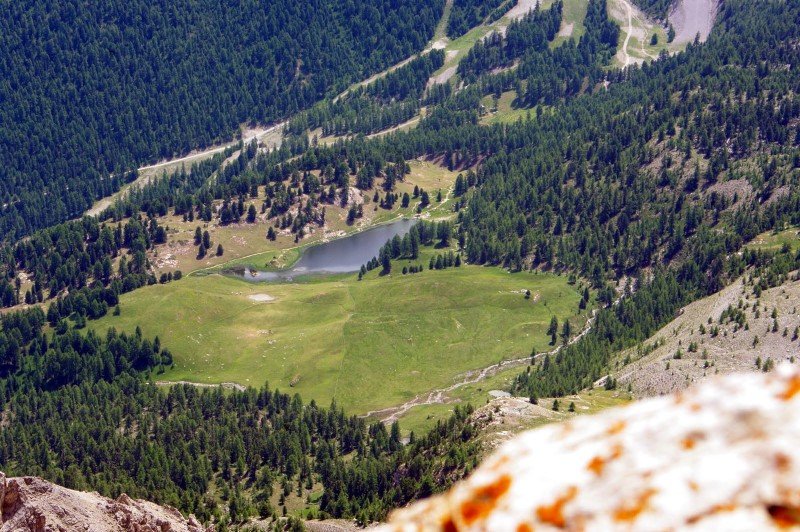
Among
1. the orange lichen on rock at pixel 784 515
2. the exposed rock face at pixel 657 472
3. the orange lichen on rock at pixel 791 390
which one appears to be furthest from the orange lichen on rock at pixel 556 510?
the orange lichen on rock at pixel 791 390

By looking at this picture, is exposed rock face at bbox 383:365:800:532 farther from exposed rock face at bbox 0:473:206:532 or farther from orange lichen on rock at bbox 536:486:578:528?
exposed rock face at bbox 0:473:206:532

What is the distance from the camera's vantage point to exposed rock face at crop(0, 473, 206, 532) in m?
94.6

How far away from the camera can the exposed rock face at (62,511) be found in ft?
310

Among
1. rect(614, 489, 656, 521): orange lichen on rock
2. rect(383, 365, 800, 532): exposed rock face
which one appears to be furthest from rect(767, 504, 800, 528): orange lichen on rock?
rect(614, 489, 656, 521): orange lichen on rock

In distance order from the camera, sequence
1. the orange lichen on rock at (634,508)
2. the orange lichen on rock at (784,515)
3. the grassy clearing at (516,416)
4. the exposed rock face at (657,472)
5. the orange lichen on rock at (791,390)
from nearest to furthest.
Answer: the orange lichen on rock at (784,515), the exposed rock face at (657,472), the orange lichen on rock at (634,508), the orange lichen on rock at (791,390), the grassy clearing at (516,416)

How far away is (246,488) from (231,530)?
59852 millimetres

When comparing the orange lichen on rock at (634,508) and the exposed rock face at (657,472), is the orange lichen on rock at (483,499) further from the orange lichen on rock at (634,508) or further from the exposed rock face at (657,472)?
the orange lichen on rock at (634,508)

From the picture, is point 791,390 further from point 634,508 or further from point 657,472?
point 634,508

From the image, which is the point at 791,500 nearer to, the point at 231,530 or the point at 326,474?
the point at 231,530

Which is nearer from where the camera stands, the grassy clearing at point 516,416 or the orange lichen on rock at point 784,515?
the orange lichen on rock at point 784,515

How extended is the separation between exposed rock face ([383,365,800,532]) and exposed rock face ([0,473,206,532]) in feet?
299

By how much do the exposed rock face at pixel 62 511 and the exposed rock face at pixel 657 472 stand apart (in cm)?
9111

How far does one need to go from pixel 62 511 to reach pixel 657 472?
321 ft

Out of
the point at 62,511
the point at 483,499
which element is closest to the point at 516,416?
the point at 62,511
